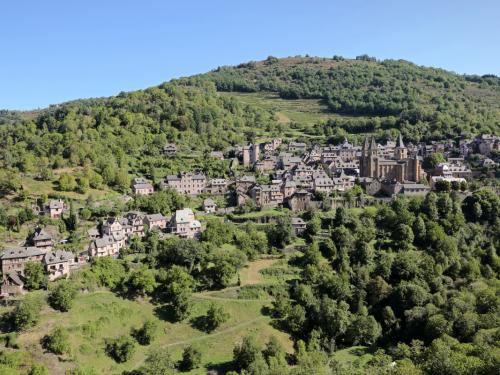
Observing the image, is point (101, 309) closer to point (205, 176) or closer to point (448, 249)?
point (205, 176)

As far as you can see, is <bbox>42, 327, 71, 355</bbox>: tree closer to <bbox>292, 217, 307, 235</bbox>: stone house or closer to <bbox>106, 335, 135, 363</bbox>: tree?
<bbox>106, 335, 135, 363</bbox>: tree

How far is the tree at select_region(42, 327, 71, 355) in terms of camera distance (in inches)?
1937

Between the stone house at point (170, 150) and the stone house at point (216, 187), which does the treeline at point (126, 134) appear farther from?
the stone house at point (216, 187)

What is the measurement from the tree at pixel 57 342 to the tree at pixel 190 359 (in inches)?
494

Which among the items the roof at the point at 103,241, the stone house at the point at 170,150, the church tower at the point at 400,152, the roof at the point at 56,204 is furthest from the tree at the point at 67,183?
the church tower at the point at 400,152

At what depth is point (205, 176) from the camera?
96.1 meters

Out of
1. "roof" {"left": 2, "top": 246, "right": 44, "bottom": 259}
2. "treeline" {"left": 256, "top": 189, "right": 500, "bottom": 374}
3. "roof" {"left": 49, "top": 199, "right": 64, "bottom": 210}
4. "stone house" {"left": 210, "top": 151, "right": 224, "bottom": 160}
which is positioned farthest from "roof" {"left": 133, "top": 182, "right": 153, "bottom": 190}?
"treeline" {"left": 256, "top": 189, "right": 500, "bottom": 374}

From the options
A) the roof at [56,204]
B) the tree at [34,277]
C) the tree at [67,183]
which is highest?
the tree at [67,183]

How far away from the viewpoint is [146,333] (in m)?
54.7

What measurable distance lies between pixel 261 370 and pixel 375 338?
18.8 m

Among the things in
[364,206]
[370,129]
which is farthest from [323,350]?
[370,129]

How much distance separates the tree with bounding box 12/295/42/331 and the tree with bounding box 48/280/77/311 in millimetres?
2644

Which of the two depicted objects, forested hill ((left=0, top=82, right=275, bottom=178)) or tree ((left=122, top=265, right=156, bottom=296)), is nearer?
tree ((left=122, top=265, right=156, bottom=296))

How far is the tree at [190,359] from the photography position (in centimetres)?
5175
